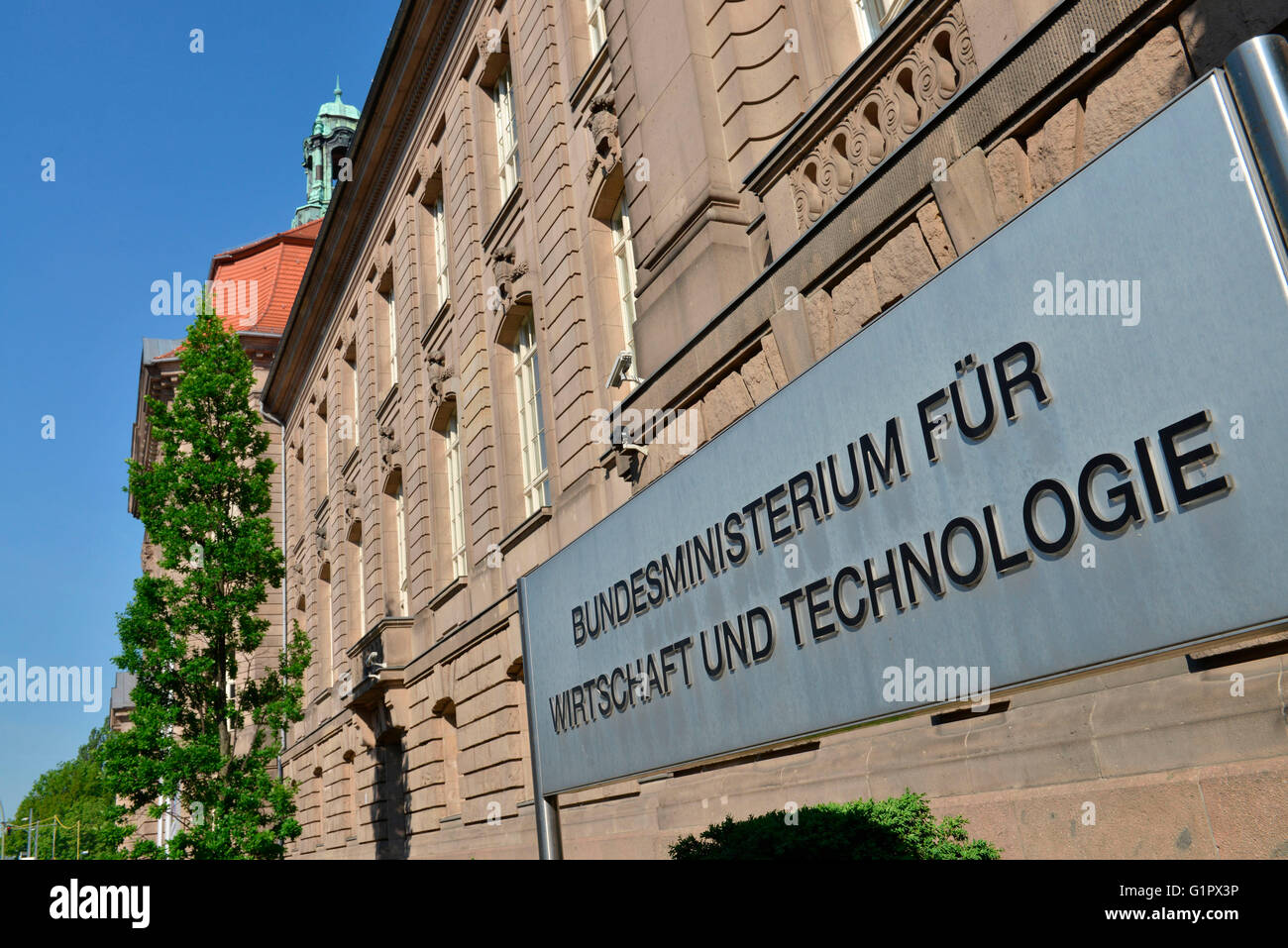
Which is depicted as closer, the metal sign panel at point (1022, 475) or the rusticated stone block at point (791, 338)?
the metal sign panel at point (1022, 475)

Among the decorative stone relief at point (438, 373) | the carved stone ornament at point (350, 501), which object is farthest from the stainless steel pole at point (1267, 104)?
the carved stone ornament at point (350, 501)

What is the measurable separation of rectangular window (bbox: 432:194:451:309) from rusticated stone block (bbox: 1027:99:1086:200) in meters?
19.2

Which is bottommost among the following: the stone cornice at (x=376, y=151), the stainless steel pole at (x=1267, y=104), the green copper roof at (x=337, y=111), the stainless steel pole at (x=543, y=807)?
the stainless steel pole at (x=543, y=807)

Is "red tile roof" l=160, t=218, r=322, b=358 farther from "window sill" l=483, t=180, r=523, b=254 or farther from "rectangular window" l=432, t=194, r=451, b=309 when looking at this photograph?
"window sill" l=483, t=180, r=523, b=254

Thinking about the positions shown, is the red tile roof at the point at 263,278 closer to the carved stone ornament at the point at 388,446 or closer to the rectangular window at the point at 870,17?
the carved stone ornament at the point at 388,446

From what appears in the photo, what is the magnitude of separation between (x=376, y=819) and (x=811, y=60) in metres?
22.4

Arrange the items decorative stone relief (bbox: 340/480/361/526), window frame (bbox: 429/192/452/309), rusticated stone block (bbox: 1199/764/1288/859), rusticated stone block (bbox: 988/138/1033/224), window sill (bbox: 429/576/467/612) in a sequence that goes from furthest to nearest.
→ decorative stone relief (bbox: 340/480/361/526), window frame (bbox: 429/192/452/309), window sill (bbox: 429/576/467/612), rusticated stone block (bbox: 988/138/1033/224), rusticated stone block (bbox: 1199/764/1288/859)

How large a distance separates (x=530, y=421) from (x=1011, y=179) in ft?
45.6

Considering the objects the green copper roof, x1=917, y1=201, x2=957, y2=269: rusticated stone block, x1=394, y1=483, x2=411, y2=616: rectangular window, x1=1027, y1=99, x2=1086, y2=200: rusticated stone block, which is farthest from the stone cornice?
the green copper roof

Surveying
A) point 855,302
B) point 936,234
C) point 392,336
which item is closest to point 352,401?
point 392,336

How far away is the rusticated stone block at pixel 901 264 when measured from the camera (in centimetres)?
593

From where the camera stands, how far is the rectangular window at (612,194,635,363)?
49.8 ft

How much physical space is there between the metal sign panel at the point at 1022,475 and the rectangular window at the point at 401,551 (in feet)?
76.3

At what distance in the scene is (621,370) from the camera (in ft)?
46.5
